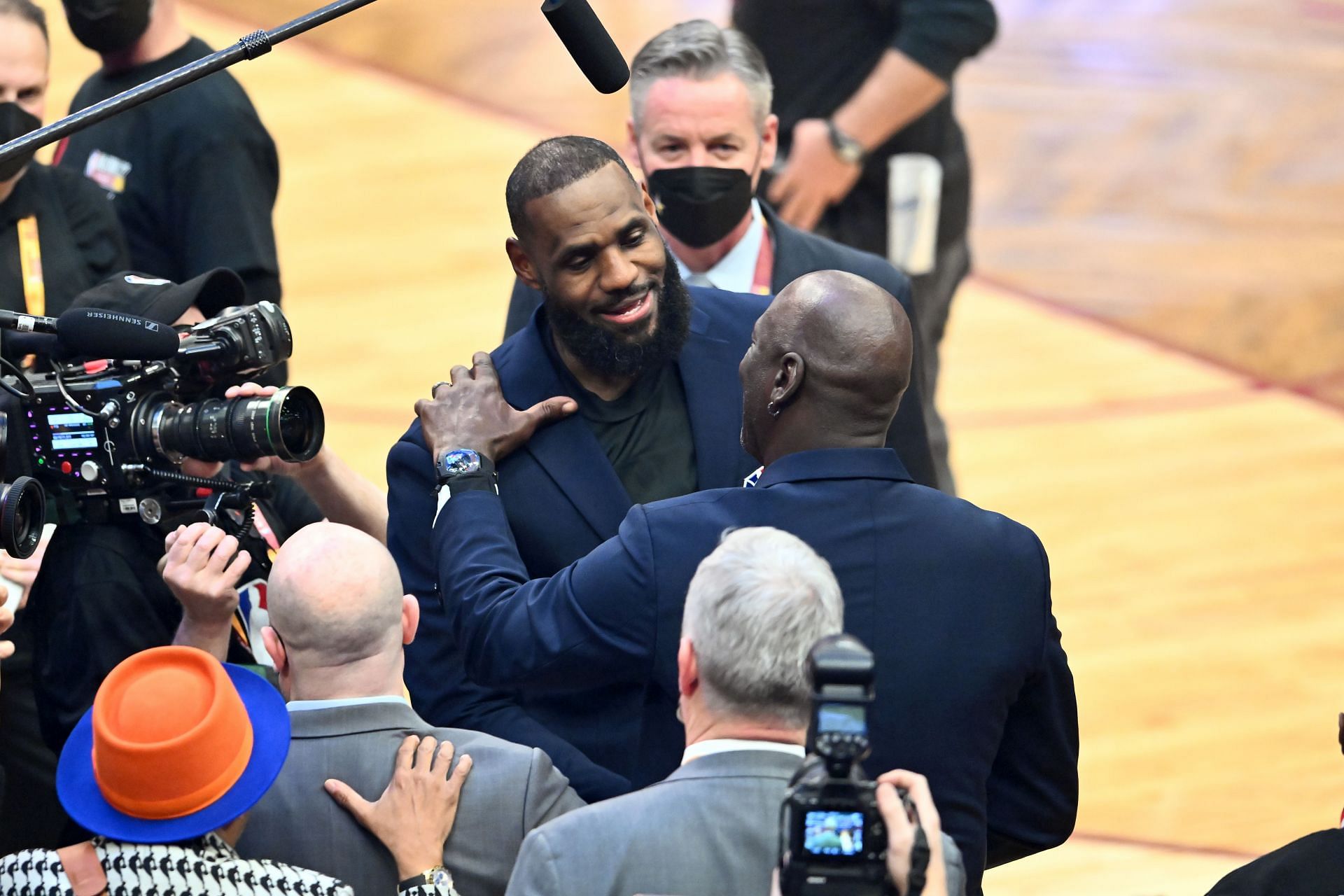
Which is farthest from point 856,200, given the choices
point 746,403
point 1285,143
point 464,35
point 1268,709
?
point 464,35

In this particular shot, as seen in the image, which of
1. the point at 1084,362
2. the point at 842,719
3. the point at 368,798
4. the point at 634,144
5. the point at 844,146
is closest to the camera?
the point at 842,719

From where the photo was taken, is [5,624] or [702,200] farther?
[702,200]

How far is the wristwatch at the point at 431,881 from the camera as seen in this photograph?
2.19m

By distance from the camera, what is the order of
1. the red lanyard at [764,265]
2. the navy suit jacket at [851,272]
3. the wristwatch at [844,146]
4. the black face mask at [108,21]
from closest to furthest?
the navy suit jacket at [851,272] → the red lanyard at [764,265] → the black face mask at [108,21] → the wristwatch at [844,146]

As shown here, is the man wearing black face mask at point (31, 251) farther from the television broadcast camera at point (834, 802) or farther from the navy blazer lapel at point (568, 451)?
the television broadcast camera at point (834, 802)

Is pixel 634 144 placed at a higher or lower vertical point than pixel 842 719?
higher

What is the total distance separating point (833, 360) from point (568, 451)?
507mm

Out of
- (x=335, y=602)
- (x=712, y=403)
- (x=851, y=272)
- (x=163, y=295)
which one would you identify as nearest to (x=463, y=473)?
(x=335, y=602)

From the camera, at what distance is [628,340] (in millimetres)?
2639

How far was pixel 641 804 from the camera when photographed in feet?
6.28

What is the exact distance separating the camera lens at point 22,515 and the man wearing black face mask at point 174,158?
4.25 feet

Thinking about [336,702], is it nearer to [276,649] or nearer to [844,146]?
[276,649]

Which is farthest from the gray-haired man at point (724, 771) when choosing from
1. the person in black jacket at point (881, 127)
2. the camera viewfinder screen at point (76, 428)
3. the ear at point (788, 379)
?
the person in black jacket at point (881, 127)

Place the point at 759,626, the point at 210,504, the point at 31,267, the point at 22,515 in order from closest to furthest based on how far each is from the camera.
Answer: the point at 759,626
the point at 22,515
the point at 210,504
the point at 31,267
